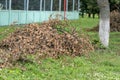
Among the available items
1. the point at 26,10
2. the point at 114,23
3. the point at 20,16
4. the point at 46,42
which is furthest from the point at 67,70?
the point at 26,10

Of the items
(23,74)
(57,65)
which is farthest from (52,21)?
(23,74)

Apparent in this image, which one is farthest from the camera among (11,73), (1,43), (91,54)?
(91,54)

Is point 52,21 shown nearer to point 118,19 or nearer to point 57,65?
point 57,65

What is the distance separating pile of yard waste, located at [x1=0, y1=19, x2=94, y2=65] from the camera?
1031cm

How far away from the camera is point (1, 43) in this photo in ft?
36.8

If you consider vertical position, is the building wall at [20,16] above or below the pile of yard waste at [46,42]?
above

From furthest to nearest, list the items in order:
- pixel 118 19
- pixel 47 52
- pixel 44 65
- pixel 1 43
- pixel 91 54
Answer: pixel 118 19 → pixel 91 54 → pixel 1 43 → pixel 47 52 → pixel 44 65

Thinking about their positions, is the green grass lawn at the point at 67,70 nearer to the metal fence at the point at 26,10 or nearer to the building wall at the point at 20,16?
the metal fence at the point at 26,10

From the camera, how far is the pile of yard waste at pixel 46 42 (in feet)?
33.8

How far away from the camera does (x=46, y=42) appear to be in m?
10.9

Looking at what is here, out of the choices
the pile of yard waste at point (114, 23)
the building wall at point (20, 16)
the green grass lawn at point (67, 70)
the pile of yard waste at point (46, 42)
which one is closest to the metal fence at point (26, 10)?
the building wall at point (20, 16)

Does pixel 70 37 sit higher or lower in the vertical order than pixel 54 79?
higher

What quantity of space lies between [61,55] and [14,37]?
1.46 metres

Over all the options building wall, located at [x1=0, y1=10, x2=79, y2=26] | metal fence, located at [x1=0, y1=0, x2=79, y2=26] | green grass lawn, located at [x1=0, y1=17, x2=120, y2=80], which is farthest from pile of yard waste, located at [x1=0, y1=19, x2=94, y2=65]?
building wall, located at [x1=0, y1=10, x2=79, y2=26]
